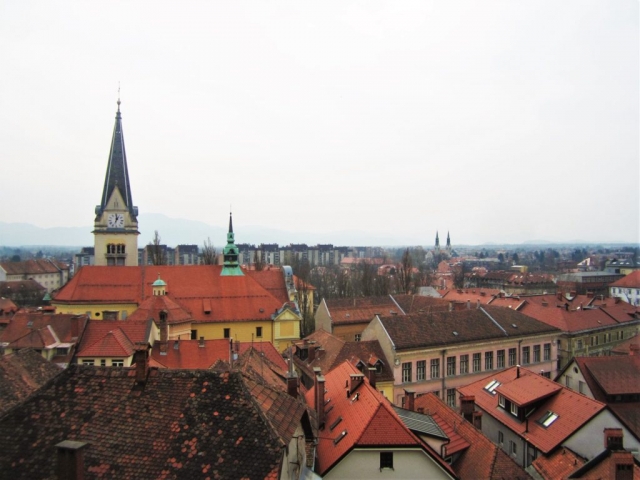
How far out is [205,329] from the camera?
1738 inches

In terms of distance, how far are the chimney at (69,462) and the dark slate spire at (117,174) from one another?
52.6 m

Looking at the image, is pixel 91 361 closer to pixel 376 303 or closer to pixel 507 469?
pixel 507 469

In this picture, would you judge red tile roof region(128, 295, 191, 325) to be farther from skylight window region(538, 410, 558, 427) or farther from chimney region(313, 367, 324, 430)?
skylight window region(538, 410, 558, 427)

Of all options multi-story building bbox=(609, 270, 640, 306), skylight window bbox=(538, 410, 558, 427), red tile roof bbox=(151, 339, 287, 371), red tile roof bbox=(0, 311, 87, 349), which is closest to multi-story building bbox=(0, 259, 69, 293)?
red tile roof bbox=(0, 311, 87, 349)

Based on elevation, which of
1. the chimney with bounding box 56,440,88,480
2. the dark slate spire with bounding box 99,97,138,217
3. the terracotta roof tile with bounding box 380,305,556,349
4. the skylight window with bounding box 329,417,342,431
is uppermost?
the dark slate spire with bounding box 99,97,138,217

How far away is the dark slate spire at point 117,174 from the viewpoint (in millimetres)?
57906

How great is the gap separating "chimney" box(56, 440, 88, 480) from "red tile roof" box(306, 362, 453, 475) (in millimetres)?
9423

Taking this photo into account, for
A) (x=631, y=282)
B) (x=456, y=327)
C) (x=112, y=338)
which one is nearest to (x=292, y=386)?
(x=112, y=338)

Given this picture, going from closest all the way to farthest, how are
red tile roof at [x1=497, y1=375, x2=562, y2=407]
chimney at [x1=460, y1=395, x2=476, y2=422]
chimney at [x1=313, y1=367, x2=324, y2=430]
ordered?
chimney at [x1=313, y1=367, x2=324, y2=430] < chimney at [x1=460, y1=395, x2=476, y2=422] < red tile roof at [x1=497, y1=375, x2=562, y2=407]

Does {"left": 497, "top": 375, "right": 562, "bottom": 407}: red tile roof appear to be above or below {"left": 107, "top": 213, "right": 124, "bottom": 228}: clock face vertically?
below

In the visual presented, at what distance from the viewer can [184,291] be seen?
45.6m

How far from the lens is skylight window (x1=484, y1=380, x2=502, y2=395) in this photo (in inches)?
1084

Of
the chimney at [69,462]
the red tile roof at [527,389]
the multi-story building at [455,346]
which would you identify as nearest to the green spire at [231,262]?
the multi-story building at [455,346]

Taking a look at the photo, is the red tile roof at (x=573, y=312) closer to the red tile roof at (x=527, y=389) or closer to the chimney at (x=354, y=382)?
the red tile roof at (x=527, y=389)
